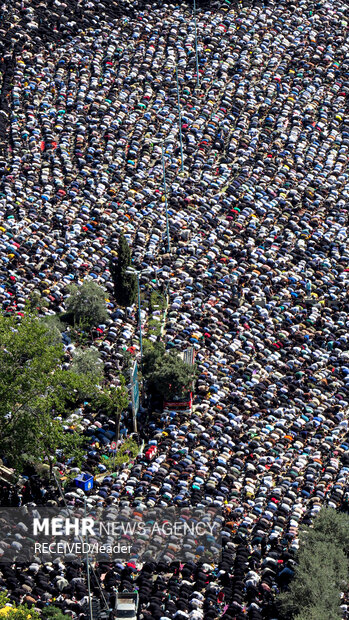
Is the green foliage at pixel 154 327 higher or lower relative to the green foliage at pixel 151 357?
lower

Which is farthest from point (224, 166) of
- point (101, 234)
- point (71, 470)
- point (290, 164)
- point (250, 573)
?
point (250, 573)

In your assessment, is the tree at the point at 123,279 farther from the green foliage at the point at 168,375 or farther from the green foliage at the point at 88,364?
the green foliage at the point at 168,375

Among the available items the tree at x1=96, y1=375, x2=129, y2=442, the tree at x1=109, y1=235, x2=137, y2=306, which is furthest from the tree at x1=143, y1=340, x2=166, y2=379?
the tree at x1=109, y1=235, x2=137, y2=306

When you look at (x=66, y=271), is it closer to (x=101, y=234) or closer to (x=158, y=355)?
(x=101, y=234)

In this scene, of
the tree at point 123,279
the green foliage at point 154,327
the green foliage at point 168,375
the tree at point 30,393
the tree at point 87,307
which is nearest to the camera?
the tree at point 30,393

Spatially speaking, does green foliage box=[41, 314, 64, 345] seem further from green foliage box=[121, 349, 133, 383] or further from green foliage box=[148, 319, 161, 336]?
green foliage box=[148, 319, 161, 336]

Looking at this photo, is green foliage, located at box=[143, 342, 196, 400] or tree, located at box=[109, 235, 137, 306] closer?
green foliage, located at box=[143, 342, 196, 400]

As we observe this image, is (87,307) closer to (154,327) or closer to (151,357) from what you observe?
(154,327)

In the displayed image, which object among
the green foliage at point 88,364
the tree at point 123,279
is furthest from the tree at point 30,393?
the tree at point 123,279
